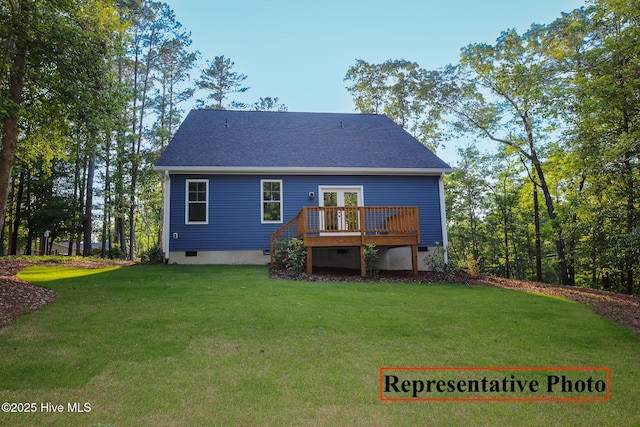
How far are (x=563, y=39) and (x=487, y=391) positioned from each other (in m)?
15.8

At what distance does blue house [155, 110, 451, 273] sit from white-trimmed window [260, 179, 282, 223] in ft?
0.11

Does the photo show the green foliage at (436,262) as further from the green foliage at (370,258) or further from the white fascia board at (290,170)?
the white fascia board at (290,170)

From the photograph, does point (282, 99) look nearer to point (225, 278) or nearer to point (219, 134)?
point (219, 134)

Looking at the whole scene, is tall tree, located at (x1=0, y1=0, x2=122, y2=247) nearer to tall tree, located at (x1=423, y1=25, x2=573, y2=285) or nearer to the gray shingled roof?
the gray shingled roof

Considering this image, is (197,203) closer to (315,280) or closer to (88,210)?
(315,280)

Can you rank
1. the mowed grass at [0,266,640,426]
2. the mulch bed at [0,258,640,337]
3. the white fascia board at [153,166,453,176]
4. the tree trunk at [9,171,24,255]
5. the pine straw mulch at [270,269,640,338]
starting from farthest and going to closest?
1. the tree trunk at [9,171,24,255]
2. the white fascia board at [153,166,453,176]
3. the pine straw mulch at [270,269,640,338]
4. the mulch bed at [0,258,640,337]
5. the mowed grass at [0,266,640,426]

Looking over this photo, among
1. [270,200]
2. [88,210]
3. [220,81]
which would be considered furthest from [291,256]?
[220,81]

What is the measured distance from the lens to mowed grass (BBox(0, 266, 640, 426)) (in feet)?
10.00

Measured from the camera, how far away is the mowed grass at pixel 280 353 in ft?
10.00

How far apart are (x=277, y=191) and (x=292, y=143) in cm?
225

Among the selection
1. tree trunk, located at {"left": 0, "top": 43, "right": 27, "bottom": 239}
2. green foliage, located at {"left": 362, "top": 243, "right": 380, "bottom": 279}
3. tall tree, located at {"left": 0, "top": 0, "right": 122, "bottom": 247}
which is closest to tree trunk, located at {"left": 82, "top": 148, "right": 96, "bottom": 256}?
tall tree, located at {"left": 0, "top": 0, "right": 122, "bottom": 247}

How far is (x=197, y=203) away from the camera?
41.9 ft

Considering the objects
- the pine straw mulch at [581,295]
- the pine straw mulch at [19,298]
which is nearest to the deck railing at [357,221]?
the pine straw mulch at [581,295]

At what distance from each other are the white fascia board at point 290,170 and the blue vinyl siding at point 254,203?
18 centimetres
